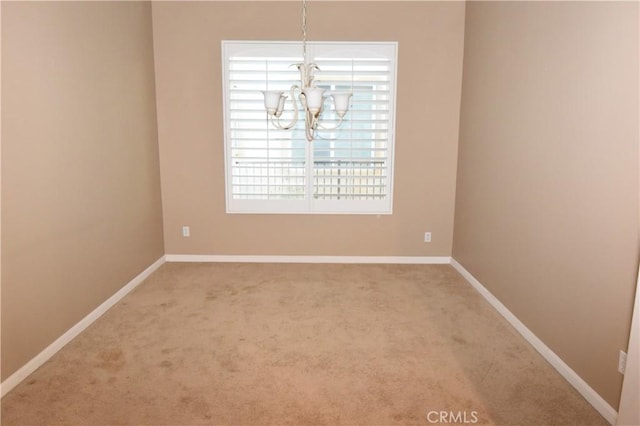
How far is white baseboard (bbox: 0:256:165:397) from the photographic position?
7.11 ft

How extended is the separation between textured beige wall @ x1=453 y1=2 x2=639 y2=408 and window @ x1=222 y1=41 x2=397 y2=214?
3.14 ft

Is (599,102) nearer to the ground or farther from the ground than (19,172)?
farther from the ground

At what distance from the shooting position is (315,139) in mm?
4086

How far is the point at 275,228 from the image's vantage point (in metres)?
4.37

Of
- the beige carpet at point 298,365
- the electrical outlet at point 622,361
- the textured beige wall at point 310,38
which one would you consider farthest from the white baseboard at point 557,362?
the textured beige wall at point 310,38

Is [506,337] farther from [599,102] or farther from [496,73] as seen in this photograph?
[496,73]

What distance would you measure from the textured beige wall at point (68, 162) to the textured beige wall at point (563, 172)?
2.97m

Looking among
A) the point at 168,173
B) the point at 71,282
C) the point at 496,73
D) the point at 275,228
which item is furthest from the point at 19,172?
the point at 496,73

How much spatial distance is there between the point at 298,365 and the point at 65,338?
1.51 metres

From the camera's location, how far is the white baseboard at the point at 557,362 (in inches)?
79.1

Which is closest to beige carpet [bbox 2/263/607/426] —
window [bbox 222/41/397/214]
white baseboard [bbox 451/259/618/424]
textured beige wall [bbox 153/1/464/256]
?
white baseboard [bbox 451/259/618/424]

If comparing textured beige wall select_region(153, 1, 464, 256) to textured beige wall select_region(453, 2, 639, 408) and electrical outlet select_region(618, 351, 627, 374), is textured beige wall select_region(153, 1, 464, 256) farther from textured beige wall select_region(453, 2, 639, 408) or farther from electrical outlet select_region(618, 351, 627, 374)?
electrical outlet select_region(618, 351, 627, 374)

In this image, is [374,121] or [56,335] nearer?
[56,335]

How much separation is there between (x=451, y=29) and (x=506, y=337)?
288cm
